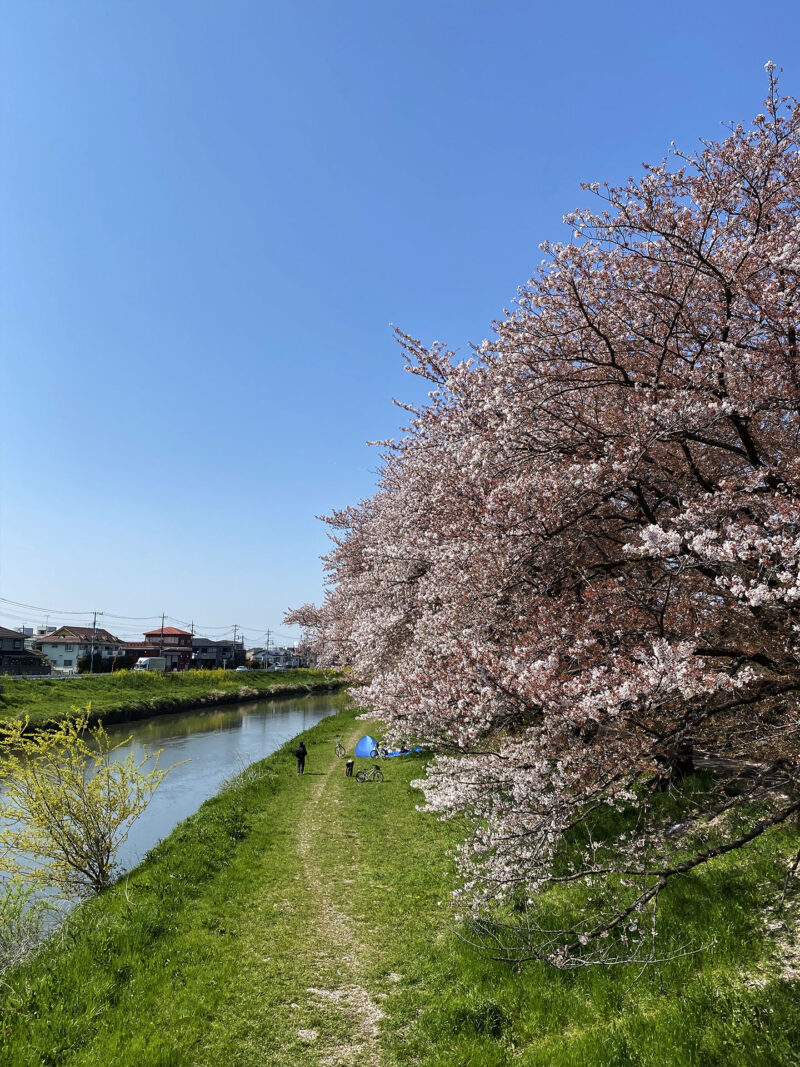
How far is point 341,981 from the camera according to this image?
781 centimetres

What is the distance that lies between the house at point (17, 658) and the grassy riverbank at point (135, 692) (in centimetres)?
2158

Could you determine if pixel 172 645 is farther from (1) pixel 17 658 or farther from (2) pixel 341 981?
(2) pixel 341 981

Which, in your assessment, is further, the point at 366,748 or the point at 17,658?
the point at 17,658

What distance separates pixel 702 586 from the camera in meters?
6.07

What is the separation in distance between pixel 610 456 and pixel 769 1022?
5.24 metres

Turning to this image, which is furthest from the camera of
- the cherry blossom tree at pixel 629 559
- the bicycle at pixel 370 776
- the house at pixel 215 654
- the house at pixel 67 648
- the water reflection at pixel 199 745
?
the house at pixel 215 654

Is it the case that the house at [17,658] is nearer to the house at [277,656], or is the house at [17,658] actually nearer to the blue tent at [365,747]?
the blue tent at [365,747]

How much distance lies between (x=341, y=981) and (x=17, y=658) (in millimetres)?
78411

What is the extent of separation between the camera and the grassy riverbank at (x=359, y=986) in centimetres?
553

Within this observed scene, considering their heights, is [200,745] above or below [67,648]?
below

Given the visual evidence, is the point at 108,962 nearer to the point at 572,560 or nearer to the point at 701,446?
the point at 572,560

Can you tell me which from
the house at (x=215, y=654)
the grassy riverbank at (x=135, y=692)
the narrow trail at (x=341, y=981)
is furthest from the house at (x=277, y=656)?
the narrow trail at (x=341, y=981)

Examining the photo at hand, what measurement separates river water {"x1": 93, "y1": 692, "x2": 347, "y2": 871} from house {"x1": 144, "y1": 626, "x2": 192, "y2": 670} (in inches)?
2279

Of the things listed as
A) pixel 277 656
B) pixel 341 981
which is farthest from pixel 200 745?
pixel 277 656
